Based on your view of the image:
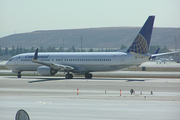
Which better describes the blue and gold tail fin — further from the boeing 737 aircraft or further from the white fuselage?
the white fuselage

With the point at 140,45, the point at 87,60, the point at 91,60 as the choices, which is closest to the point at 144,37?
the point at 140,45

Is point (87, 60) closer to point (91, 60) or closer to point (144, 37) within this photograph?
point (91, 60)

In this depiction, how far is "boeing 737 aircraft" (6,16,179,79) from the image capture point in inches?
1588

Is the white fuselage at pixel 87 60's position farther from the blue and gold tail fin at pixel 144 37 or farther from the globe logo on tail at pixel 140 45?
the blue and gold tail fin at pixel 144 37

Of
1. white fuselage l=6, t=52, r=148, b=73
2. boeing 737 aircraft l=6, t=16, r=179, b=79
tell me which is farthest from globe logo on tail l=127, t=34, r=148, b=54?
white fuselage l=6, t=52, r=148, b=73

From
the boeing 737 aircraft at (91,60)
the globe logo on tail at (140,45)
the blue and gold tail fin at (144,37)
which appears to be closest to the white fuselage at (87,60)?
the boeing 737 aircraft at (91,60)

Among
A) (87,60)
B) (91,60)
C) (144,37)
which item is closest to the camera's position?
(144,37)

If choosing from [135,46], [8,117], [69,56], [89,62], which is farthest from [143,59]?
[8,117]

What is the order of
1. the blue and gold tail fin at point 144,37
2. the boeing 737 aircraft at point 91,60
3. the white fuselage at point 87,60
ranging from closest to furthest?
the blue and gold tail fin at point 144,37 < the boeing 737 aircraft at point 91,60 < the white fuselage at point 87,60

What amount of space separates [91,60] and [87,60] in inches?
25.9

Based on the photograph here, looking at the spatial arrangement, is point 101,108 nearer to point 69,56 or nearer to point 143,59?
point 143,59

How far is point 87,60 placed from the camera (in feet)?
144

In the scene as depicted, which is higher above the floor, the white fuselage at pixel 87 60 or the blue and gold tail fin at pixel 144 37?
the blue and gold tail fin at pixel 144 37

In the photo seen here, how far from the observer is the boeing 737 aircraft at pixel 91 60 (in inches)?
1588
